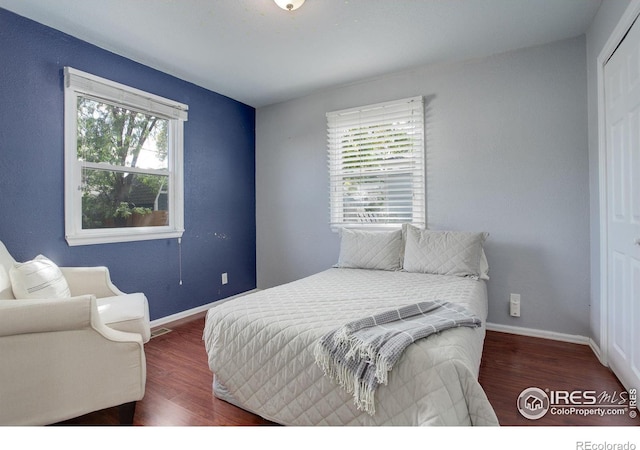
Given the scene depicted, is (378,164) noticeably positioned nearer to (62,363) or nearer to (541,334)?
(541,334)

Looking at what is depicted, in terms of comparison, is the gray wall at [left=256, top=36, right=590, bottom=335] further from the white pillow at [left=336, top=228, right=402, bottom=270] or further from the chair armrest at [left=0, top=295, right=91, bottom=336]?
the chair armrest at [left=0, top=295, right=91, bottom=336]

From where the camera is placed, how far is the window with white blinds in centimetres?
314

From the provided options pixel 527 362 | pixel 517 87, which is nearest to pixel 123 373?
pixel 527 362

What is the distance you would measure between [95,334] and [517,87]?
3356mm

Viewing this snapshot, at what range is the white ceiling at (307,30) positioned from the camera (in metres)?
2.15

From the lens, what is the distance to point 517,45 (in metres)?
2.65

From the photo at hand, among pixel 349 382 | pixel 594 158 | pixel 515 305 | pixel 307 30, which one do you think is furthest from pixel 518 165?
pixel 349 382

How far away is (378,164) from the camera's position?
332 cm

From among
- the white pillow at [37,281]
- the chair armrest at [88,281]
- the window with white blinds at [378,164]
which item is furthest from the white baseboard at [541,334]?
the white pillow at [37,281]

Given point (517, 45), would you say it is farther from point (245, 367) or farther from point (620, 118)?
point (245, 367)

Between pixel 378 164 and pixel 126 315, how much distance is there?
250 cm

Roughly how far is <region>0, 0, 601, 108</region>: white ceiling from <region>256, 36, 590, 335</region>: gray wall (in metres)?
0.18

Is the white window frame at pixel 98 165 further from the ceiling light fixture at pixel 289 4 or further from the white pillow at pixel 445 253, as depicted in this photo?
the white pillow at pixel 445 253

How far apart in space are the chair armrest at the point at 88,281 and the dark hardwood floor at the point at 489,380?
575mm
